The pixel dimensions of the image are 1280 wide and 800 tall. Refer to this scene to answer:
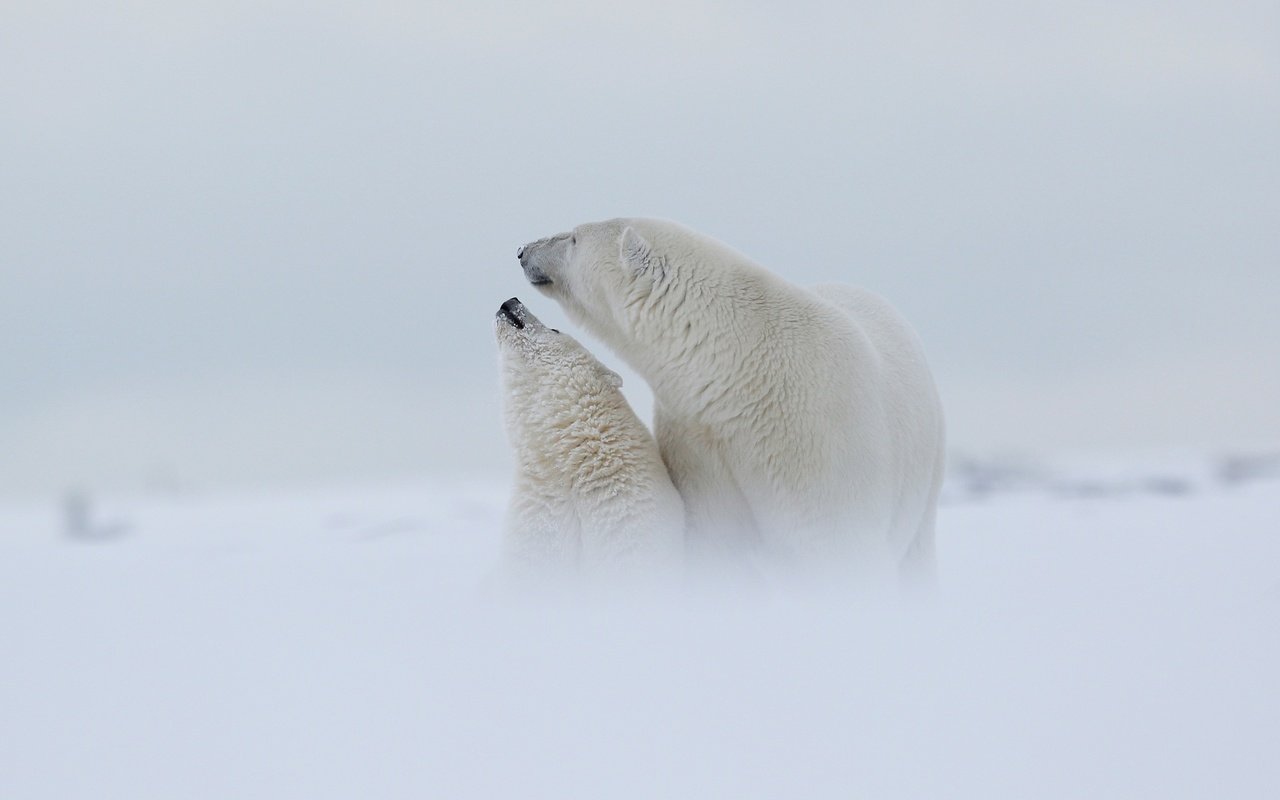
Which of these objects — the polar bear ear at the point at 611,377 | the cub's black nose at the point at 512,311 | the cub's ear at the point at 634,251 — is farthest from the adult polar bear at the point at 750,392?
the cub's black nose at the point at 512,311

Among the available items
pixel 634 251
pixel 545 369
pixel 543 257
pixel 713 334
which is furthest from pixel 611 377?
pixel 543 257

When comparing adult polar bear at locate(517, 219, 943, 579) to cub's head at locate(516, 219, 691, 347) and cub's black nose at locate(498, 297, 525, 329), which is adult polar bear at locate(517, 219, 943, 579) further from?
cub's black nose at locate(498, 297, 525, 329)

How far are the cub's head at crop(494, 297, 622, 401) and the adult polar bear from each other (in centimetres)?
32

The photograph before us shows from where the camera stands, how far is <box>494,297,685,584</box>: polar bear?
4.70 m

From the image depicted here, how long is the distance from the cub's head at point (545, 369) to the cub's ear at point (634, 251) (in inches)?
16.0

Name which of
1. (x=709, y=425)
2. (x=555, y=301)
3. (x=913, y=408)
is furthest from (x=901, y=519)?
(x=555, y=301)

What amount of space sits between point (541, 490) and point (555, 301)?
1062mm

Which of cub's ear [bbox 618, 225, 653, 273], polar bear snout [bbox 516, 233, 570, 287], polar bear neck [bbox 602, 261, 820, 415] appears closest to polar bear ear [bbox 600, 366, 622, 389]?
polar bear neck [bbox 602, 261, 820, 415]

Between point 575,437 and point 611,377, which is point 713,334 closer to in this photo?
point 611,377

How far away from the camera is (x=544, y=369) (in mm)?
5008

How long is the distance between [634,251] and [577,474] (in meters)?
1.02

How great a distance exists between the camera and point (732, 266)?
17.5ft

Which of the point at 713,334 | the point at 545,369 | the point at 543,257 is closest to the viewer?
the point at 545,369

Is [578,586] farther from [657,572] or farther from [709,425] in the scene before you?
[709,425]
